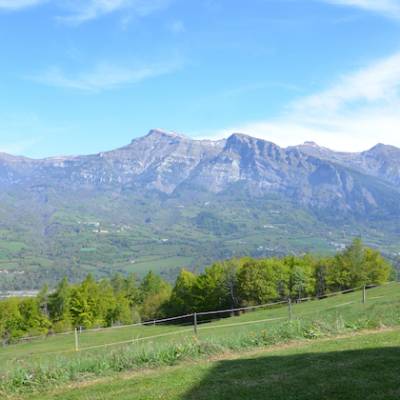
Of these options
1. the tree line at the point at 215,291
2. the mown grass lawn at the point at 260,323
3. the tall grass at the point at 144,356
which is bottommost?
the tree line at the point at 215,291

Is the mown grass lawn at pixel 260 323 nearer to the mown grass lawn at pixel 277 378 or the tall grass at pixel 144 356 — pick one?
the tall grass at pixel 144 356

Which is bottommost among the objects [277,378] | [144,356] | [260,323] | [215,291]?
[215,291]

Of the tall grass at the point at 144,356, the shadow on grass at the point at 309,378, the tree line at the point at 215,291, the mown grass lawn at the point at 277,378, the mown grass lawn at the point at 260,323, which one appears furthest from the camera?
the tree line at the point at 215,291

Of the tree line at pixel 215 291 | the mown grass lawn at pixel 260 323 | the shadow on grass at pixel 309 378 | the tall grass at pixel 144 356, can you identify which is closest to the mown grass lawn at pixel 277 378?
the shadow on grass at pixel 309 378

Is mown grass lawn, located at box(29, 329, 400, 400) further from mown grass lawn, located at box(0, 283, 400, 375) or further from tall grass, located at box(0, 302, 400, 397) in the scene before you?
mown grass lawn, located at box(0, 283, 400, 375)

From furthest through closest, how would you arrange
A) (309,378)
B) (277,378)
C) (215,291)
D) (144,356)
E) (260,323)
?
(215,291)
(260,323)
(144,356)
(277,378)
(309,378)

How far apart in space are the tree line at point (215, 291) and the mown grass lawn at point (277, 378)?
164 feet

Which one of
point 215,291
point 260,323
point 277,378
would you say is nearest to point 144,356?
point 277,378

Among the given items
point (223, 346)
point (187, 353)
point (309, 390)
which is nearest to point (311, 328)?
point (223, 346)

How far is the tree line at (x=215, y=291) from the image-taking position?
61781 mm

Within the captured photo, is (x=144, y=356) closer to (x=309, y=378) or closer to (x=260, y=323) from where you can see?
(x=309, y=378)

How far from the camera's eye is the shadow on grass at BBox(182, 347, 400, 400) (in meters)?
8.41

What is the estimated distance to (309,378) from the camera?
30.8ft

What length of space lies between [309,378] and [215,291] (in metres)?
56.1
